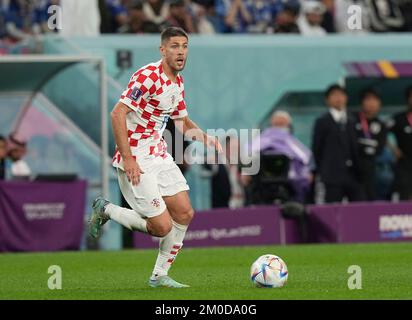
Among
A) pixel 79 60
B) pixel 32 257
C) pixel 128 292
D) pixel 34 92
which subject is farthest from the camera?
pixel 34 92

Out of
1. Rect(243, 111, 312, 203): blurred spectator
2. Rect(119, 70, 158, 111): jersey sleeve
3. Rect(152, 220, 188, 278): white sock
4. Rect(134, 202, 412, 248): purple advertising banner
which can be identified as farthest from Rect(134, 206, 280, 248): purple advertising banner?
Rect(119, 70, 158, 111): jersey sleeve

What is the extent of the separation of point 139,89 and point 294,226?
962 cm

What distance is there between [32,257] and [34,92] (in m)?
5.38

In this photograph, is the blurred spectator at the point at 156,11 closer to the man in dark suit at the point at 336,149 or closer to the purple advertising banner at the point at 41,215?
the man in dark suit at the point at 336,149

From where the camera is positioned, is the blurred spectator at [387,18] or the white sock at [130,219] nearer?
the white sock at [130,219]

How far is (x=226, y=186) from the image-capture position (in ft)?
74.5

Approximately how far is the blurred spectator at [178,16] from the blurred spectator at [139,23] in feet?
1.02

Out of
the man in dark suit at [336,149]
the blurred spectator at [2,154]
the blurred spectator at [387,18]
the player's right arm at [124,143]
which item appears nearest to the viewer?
the player's right arm at [124,143]

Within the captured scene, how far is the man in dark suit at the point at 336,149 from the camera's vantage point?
21672mm

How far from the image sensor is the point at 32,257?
712 inches

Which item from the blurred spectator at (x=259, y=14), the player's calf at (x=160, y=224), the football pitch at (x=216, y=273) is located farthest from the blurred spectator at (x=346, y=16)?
the player's calf at (x=160, y=224)

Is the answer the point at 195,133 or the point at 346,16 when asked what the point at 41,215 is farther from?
the point at 346,16

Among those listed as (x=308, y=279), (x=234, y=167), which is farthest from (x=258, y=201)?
(x=308, y=279)
